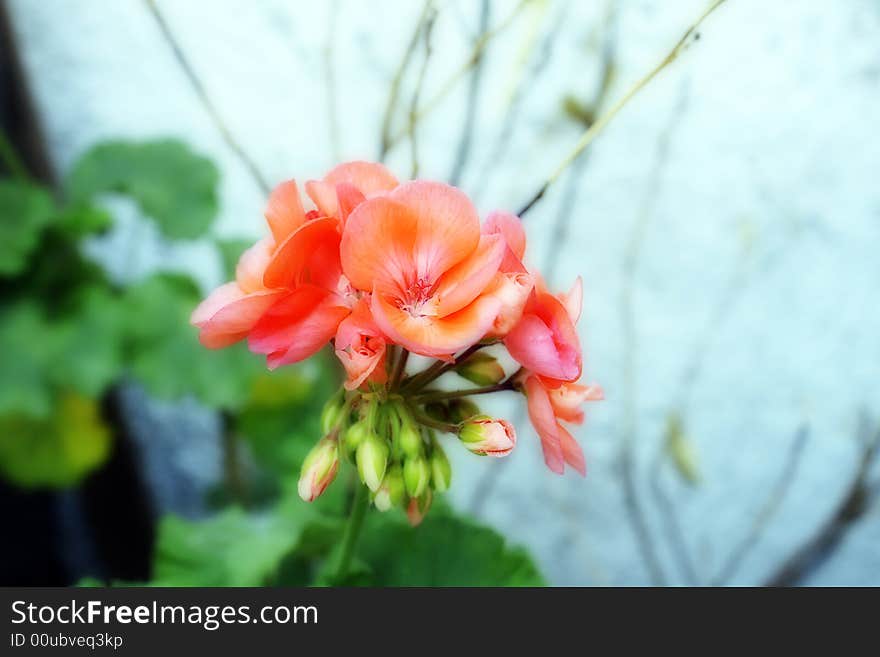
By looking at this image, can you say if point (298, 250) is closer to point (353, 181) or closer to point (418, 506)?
point (353, 181)

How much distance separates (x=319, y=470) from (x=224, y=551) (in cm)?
43

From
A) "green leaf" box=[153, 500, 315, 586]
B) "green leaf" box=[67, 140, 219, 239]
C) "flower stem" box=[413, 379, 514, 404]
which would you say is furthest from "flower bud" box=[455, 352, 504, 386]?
"green leaf" box=[67, 140, 219, 239]

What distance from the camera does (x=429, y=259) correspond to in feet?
→ 1.40

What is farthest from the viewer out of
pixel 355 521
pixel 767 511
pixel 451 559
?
pixel 767 511

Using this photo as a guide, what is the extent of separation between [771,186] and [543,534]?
64 centimetres

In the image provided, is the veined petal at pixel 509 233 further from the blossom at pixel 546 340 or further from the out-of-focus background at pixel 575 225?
the out-of-focus background at pixel 575 225

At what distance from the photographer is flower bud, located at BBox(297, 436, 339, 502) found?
0.44 m

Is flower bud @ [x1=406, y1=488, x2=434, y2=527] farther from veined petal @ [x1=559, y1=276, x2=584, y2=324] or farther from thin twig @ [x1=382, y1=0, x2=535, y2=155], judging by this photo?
thin twig @ [x1=382, y1=0, x2=535, y2=155]

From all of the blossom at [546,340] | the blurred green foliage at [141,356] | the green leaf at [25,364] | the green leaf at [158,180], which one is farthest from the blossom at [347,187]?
the green leaf at [25,364]

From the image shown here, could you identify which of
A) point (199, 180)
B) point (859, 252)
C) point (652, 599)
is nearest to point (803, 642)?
point (652, 599)

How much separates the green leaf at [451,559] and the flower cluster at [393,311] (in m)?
0.19

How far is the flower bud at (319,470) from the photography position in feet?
1.44

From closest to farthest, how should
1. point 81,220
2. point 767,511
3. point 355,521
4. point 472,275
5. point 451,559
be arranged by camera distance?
1. point 472,275
2. point 355,521
3. point 451,559
4. point 81,220
5. point 767,511

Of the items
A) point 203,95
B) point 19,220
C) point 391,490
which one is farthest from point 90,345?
point 391,490
